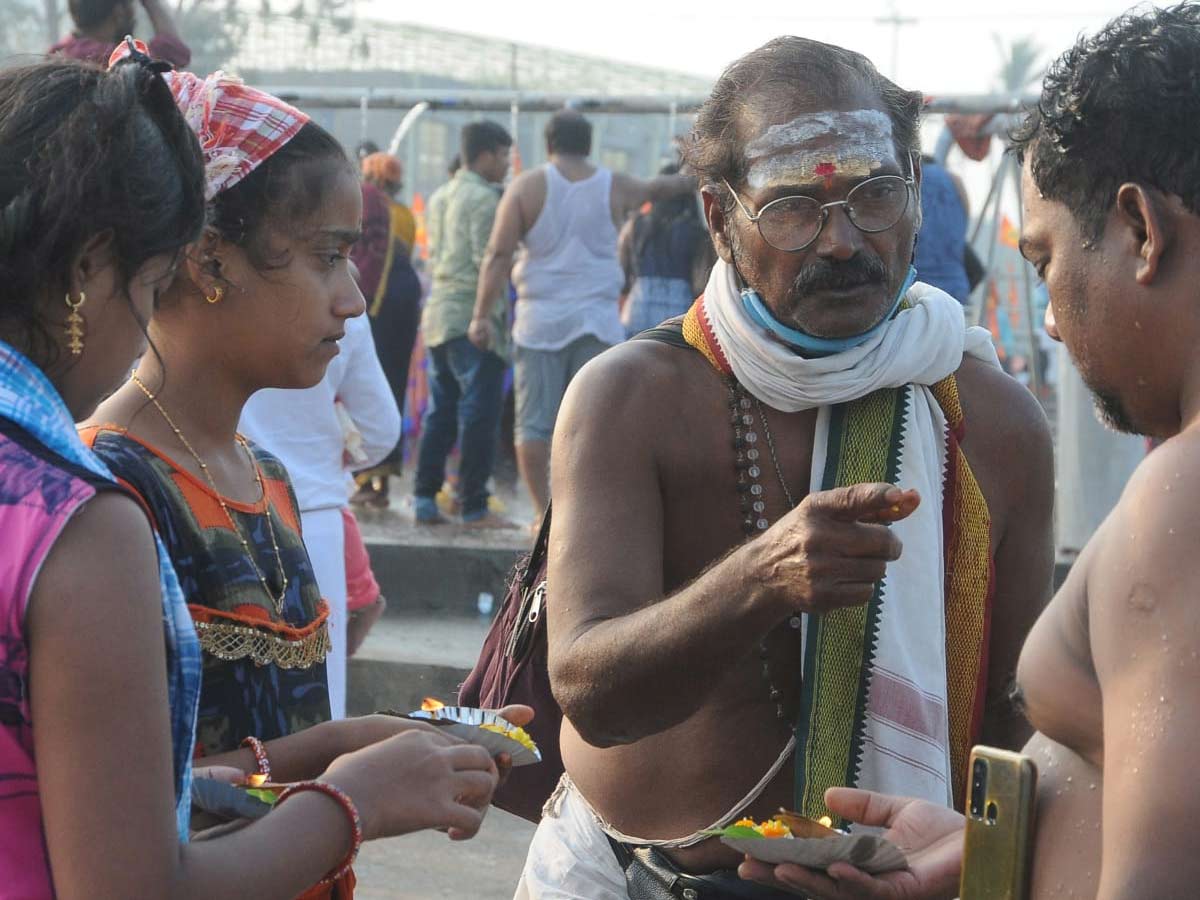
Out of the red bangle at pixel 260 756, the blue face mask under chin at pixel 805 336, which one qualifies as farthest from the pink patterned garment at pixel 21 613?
the blue face mask under chin at pixel 805 336

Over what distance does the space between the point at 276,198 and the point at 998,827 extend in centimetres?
140

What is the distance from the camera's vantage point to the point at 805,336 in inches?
92.8

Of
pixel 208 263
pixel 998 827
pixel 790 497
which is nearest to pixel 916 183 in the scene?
pixel 790 497

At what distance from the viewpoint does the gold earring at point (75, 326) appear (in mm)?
1537

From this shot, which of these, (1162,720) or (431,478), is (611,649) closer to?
(1162,720)

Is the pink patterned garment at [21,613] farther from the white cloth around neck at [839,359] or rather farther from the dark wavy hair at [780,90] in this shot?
the dark wavy hair at [780,90]

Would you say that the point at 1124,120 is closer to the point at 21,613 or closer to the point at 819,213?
the point at 819,213

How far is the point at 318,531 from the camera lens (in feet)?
13.8

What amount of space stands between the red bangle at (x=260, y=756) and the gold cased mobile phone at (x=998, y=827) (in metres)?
0.93

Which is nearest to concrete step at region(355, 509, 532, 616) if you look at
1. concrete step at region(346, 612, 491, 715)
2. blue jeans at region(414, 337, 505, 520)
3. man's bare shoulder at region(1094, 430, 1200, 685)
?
concrete step at region(346, 612, 491, 715)

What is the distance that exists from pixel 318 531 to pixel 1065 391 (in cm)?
429

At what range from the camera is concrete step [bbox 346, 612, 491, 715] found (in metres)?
6.34

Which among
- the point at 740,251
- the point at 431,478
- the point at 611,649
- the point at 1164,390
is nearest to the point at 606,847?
the point at 611,649

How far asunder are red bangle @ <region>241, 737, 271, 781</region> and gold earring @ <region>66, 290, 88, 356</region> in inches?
28.0
